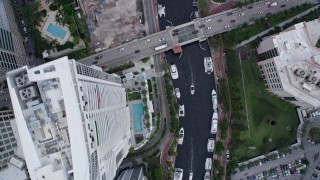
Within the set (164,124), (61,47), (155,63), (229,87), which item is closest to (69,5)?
(61,47)

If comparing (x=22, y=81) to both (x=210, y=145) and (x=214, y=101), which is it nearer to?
(x=214, y=101)

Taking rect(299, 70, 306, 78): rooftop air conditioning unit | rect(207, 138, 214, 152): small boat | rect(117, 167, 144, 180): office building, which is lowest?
rect(117, 167, 144, 180): office building

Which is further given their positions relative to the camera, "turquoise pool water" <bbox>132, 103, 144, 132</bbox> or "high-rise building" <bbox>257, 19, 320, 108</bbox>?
"turquoise pool water" <bbox>132, 103, 144, 132</bbox>

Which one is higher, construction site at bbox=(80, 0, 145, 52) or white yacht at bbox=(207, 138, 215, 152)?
construction site at bbox=(80, 0, 145, 52)

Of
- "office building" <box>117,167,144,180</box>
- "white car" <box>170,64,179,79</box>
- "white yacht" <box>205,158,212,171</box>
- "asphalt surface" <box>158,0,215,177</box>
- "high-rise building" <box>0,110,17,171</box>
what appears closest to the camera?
"high-rise building" <box>0,110,17,171</box>

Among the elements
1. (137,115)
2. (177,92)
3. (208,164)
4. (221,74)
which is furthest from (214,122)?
(137,115)

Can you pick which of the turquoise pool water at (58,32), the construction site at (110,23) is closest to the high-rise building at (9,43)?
the turquoise pool water at (58,32)

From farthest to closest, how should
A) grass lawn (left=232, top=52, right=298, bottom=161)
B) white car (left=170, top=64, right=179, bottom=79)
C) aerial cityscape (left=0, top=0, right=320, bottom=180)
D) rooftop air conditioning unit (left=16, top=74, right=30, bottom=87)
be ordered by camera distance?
grass lawn (left=232, top=52, right=298, bottom=161), white car (left=170, top=64, right=179, bottom=79), aerial cityscape (left=0, top=0, right=320, bottom=180), rooftop air conditioning unit (left=16, top=74, right=30, bottom=87)

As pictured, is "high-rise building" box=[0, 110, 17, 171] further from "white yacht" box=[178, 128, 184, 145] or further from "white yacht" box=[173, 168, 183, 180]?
"white yacht" box=[178, 128, 184, 145]

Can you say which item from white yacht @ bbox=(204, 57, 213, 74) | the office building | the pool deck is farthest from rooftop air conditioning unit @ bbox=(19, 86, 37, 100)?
white yacht @ bbox=(204, 57, 213, 74)
